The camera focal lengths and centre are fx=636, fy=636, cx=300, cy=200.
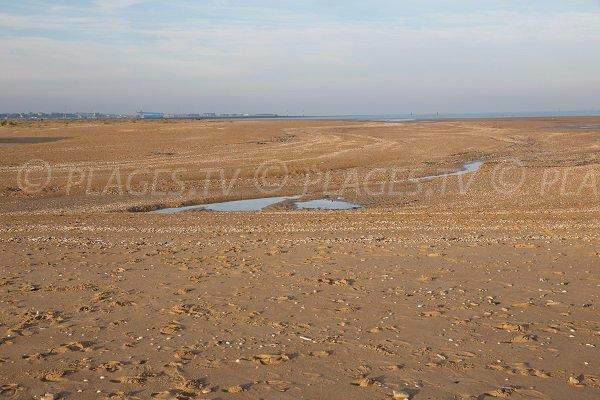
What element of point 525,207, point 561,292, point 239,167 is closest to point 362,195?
point 525,207

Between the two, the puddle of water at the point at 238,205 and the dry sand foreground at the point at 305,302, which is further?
the puddle of water at the point at 238,205

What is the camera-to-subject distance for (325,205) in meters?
23.3

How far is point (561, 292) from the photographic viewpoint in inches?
373

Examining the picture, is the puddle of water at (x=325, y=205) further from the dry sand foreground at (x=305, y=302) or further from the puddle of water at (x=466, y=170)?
the puddle of water at (x=466, y=170)

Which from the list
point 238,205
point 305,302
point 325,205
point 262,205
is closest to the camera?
point 305,302

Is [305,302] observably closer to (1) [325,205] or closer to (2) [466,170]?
(1) [325,205]

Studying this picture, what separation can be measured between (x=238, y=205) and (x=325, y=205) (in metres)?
3.34

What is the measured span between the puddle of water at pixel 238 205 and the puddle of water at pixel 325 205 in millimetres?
1160

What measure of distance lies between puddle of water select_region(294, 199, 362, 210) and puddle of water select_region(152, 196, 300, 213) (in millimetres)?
1160

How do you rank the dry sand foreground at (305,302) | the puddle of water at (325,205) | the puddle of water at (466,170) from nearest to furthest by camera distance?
the dry sand foreground at (305,302), the puddle of water at (325,205), the puddle of water at (466,170)

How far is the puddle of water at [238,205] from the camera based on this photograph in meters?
22.6

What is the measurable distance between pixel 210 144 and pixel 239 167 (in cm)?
1694

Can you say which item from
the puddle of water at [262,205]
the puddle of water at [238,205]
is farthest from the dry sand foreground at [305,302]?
the puddle of water at [238,205]

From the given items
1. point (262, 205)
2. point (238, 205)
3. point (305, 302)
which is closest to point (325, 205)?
point (262, 205)
